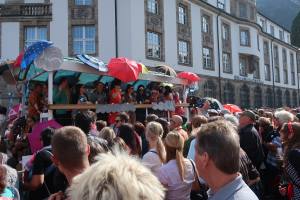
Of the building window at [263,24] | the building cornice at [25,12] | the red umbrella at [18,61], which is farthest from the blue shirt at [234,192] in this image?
the building window at [263,24]

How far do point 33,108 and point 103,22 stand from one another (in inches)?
647

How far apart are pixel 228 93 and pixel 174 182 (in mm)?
31377

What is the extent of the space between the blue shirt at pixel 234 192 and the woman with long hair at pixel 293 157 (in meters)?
2.06

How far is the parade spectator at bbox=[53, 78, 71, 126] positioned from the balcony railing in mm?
15578

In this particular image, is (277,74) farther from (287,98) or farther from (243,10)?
(243,10)

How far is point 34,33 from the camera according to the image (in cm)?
2417

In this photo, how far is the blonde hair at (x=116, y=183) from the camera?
1765 millimetres

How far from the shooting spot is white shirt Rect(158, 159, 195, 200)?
4.45 metres

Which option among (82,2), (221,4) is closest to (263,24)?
(221,4)

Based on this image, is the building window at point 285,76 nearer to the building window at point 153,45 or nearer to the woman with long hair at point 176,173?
the building window at point 153,45

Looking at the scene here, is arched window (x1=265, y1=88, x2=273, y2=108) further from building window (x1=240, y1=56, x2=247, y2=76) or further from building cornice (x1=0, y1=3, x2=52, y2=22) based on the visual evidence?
building cornice (x1=0, y1=3, x2=52, y2=22)

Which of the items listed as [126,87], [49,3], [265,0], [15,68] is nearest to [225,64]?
[49,3]

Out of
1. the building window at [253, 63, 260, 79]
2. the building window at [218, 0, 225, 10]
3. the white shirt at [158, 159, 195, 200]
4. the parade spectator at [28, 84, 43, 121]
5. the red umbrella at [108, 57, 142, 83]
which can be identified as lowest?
the white shirt at [158, 159, 195, 200]

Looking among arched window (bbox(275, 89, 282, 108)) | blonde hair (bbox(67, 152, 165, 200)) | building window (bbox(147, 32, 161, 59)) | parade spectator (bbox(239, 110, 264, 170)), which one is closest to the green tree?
arched window (bbox(275, 89, 282, 108))
